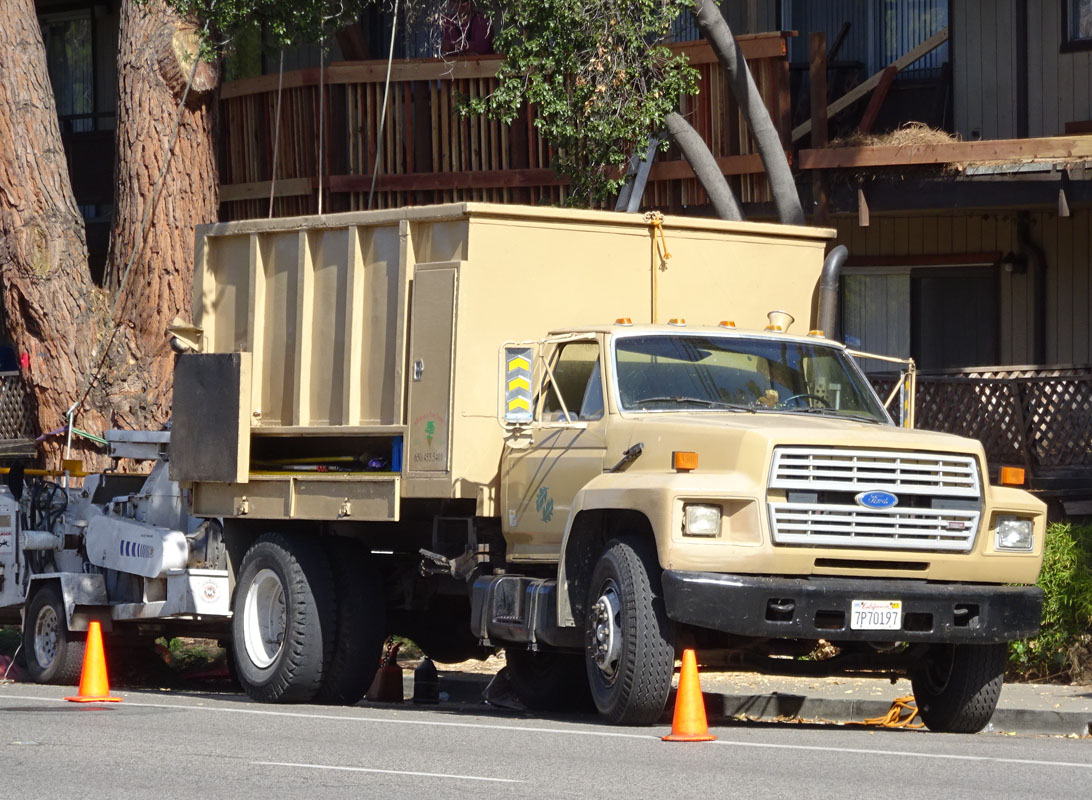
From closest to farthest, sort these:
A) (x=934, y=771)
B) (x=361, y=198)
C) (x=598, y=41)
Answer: (x=934, y=771) → (x=598, y=41) → (x=361, y=198)

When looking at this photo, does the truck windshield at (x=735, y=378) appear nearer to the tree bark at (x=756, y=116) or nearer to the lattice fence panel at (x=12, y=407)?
the tree bark at (x=756, y=116)

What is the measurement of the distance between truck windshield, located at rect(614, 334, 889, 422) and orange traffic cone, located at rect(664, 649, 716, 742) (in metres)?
1.78

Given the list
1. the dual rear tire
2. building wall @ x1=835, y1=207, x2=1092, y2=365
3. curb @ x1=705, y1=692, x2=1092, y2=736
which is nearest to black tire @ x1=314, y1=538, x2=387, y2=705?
the dual rear tire

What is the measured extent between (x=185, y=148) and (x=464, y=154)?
310 centimetres

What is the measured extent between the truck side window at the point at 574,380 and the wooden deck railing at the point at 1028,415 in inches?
263

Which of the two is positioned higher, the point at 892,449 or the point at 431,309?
the point at 431,309

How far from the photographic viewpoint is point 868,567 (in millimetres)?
9852

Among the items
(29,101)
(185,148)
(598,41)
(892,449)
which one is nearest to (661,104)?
(598,41)

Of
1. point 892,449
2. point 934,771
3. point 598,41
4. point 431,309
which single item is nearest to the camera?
point 934,771

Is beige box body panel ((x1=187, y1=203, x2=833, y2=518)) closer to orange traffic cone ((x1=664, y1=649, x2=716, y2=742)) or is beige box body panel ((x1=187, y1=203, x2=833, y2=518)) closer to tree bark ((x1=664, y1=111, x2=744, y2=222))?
orange traffic cone ((x1=664, y1=649, x2=716, y2=742))

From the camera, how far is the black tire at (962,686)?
1059cm

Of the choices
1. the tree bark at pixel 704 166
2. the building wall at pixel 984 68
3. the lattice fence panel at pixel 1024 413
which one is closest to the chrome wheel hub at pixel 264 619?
the tree bark at pixel 704 166

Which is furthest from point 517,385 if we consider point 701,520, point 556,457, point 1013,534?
point 1013,534

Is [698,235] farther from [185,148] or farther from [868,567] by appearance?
[185,148]
